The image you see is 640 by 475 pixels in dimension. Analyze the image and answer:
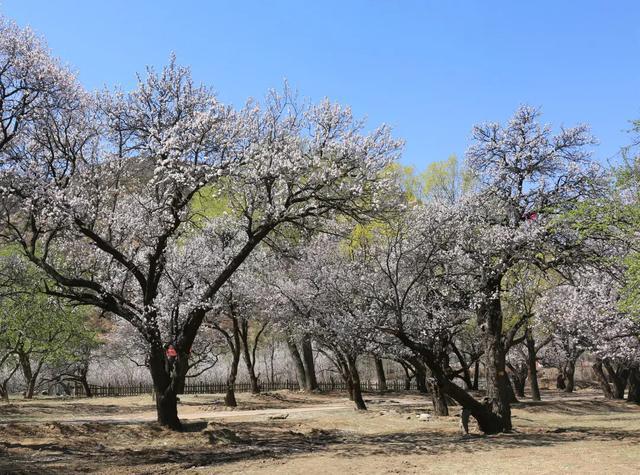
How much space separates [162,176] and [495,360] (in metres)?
10.1

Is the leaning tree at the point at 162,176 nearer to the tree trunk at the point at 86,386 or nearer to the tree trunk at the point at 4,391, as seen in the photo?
the tree trunk at the point at 4,391

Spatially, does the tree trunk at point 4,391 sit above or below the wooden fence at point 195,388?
above

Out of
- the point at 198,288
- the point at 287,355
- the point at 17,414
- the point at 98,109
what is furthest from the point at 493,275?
the point at 287,355

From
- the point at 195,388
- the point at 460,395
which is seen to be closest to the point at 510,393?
the point at 460,395

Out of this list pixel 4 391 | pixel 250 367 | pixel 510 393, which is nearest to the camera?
pixel 510 393

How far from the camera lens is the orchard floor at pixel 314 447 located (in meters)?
9.99

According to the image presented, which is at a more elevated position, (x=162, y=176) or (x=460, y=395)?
(x=162, y=176)

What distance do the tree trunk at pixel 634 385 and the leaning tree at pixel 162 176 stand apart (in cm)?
2340

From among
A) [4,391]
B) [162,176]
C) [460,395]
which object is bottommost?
[460,395]

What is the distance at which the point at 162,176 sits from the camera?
15.4m

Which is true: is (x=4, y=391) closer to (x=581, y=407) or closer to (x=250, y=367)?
(x=250, y=367)

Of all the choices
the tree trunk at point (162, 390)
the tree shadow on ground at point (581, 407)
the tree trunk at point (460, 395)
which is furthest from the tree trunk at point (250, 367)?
the tree trunk at point (460, 395)

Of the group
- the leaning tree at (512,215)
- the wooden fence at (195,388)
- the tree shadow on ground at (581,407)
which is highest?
the leaning tree at (512,215)

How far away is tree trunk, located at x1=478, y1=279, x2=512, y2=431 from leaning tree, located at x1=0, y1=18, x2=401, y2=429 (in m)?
4.50
